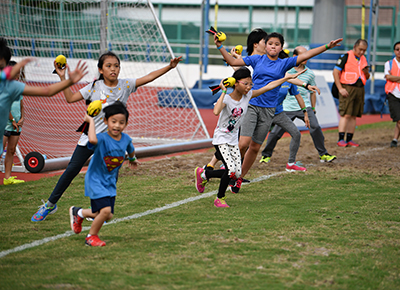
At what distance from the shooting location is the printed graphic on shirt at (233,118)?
20.3 feet

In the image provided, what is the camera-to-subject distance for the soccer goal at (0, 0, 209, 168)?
10.7 meters

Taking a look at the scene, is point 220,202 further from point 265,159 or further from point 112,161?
point 265,159

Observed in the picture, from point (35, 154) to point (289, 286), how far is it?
5.74 meters

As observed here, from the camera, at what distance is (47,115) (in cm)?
1193

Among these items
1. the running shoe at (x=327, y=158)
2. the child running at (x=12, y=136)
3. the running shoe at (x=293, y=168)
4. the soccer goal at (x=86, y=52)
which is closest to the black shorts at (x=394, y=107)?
the running shoe at (x=327, y=158)

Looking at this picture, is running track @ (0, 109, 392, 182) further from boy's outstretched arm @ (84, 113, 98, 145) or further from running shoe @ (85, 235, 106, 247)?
boy's outstretched arm @ (84, 113, 98, 145)

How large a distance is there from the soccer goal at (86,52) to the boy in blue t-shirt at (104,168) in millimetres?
5104

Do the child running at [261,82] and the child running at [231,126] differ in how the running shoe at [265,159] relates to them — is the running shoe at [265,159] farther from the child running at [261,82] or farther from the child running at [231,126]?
the child running at [231,126]

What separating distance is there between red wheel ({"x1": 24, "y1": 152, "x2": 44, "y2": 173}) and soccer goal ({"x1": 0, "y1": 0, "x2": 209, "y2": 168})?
1079 millimetres

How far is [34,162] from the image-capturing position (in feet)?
27.1

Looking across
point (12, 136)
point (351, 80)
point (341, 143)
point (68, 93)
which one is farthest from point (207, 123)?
point (68, 93)

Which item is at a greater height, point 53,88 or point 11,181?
point 53,88

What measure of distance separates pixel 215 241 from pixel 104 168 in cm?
120

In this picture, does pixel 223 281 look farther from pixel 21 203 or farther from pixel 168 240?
pixel 21 203
